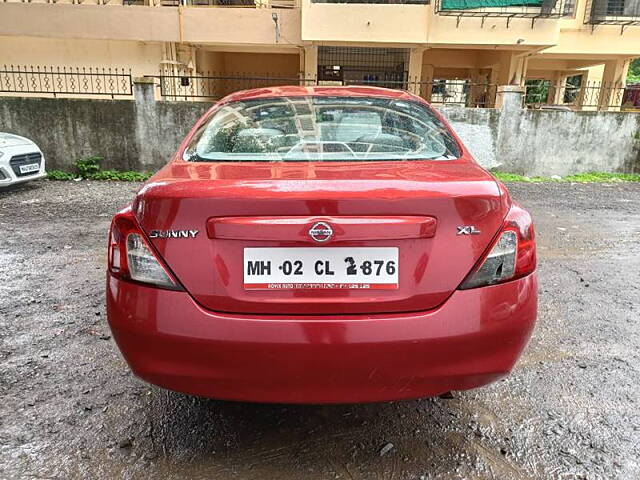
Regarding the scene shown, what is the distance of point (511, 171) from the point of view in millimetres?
9367

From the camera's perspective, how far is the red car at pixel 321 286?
5.43 ft

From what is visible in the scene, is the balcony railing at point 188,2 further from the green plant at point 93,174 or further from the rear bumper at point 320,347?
the rear bumper at point 320,347

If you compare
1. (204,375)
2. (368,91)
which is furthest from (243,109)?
(204,375)

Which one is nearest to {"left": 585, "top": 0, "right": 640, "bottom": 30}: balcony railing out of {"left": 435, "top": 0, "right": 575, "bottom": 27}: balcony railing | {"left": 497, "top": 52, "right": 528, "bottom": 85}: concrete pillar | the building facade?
the building facade

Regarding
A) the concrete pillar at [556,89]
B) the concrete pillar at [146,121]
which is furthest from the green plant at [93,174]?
the concrete pillar at [556,89]

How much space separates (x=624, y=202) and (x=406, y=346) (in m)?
7.41

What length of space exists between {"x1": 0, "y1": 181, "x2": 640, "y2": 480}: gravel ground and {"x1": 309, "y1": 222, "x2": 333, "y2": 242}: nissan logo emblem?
98 centimetres

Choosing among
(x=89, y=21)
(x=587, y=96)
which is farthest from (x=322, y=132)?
(x=587, y=96)

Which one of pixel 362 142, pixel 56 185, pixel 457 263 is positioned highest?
pixel 362 142

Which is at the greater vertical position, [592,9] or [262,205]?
[592,9]

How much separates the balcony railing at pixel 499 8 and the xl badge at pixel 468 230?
11.7 m

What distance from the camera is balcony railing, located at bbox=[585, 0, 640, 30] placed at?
1371 cm

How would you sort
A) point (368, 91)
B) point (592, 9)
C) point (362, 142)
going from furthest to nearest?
point (592, 9), point (368, 91), point (362, 142)

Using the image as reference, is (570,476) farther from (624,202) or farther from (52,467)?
(624,202)
